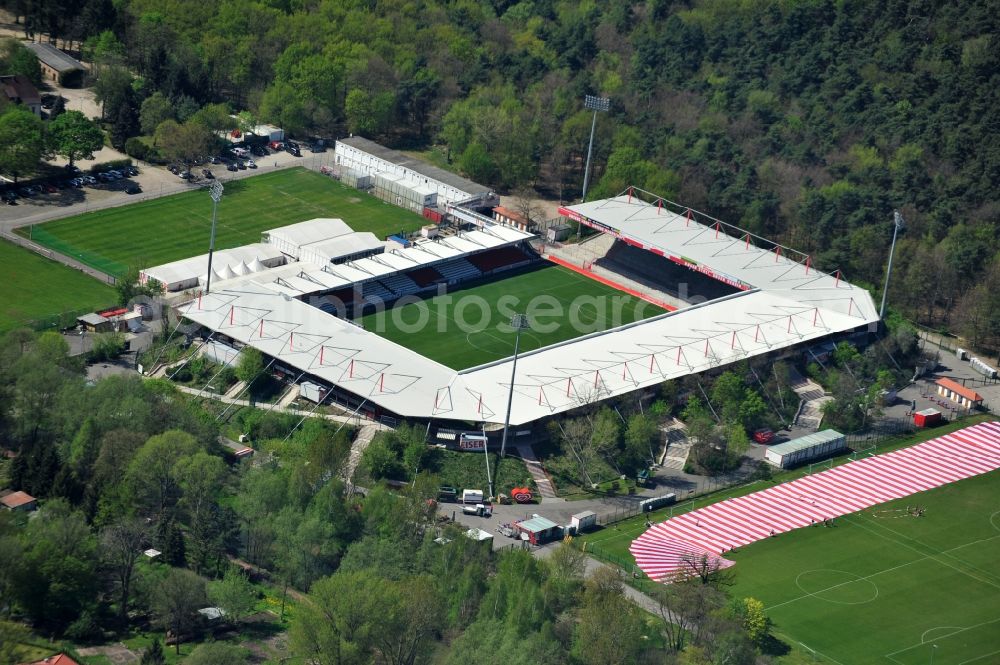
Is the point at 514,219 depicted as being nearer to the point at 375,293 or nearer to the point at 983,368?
the point at 375,293

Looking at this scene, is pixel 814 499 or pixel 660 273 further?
pixel 660 273

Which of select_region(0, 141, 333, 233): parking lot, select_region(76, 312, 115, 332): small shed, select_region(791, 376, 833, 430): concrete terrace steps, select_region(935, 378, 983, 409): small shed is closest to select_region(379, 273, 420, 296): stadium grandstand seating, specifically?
select_region(76, 312, 115, 332): small shed

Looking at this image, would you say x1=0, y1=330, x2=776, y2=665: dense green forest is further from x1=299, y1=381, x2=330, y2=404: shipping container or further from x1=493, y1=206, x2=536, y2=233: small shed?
x1=493, y1=206, x2=536, y2=233: small shed

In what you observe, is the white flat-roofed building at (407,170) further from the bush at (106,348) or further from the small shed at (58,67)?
the bush at (106,348)

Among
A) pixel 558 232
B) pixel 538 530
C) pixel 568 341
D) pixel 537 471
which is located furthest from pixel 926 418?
pixel 558 232

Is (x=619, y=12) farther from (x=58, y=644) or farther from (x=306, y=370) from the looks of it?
(x=58, y=644)

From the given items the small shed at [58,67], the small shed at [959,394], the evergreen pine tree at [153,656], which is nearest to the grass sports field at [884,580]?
the small shed at [959,394]
